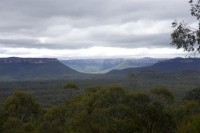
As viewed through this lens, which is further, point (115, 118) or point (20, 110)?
point (20, 110)

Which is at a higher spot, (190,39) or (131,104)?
(190,39)

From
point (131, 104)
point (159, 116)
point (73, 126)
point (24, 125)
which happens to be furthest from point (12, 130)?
point (159, 116)

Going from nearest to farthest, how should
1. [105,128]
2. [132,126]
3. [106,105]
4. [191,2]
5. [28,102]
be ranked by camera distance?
[191,2] < [105,128] < [132,126] < [106,105] < [28,102]

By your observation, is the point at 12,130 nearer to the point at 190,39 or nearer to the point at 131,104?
the point at 131,104

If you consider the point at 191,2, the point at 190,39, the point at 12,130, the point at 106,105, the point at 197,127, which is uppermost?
the point at 191,2

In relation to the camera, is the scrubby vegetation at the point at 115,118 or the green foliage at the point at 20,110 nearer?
the scrubby vegetation at the point at 115,118

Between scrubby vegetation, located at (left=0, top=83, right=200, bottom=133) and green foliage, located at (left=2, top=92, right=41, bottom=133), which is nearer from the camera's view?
scrubby vegetation, located at (left=0, top=83, right=200, bottom=133)

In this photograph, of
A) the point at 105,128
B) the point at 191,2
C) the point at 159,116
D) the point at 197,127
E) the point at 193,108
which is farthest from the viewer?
the point at 193,108

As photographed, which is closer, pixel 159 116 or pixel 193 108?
pixel 159 116

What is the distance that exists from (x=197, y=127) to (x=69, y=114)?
3292cm

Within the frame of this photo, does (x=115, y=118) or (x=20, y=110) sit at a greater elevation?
(x=115, y=118)

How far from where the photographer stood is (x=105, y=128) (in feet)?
106

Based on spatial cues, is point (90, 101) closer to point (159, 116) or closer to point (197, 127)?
point (159, 116)

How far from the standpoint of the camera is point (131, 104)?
38.5 meters
